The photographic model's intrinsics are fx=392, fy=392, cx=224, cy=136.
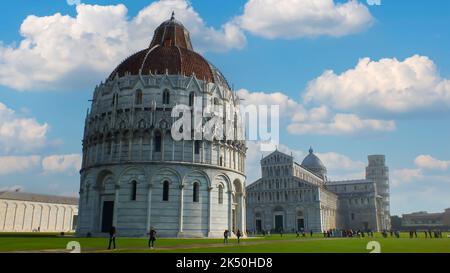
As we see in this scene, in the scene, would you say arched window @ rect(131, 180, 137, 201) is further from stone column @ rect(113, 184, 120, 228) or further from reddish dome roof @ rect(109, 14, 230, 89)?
reddish dome roof @ rect(109, 14, 230, 89)

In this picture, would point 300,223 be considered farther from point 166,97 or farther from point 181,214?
point 166,97

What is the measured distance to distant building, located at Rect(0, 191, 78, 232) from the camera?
94.6 meters

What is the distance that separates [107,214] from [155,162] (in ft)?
27.1

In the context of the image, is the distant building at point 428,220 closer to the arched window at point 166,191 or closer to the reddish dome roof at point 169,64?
the reddish dome roof at point 169,64

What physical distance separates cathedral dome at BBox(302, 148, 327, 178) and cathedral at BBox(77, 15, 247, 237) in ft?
294

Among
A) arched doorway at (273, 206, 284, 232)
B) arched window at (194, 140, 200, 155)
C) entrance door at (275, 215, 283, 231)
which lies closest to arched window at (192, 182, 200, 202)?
arched window at (194, 140, 200, 155)


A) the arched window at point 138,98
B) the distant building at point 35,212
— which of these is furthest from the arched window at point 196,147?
the distant building at point 35,212

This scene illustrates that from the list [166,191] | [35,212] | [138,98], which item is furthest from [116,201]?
[35,212]

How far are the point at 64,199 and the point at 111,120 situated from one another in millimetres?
76342

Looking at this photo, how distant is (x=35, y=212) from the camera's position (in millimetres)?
100562
